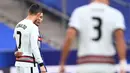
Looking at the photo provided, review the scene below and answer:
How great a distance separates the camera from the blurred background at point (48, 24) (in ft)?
32.4

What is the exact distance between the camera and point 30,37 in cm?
731

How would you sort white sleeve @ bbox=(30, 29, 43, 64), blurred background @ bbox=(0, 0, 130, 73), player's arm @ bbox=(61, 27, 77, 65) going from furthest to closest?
1. blurred background @ bbox=(0, 0, 130, 73)
2. white sleeve @ bbox=(30, 29, 43, 64)
3. player's arm @ bbox=(61, 27, 77, 65)

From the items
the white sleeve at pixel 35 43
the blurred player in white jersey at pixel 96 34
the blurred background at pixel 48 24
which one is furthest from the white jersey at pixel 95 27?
the blurred background at pixel 48 24

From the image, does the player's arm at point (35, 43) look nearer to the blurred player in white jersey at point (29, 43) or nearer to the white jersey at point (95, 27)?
the blurred player in white jersey at point (29, 43)

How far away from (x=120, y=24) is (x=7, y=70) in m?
5.33

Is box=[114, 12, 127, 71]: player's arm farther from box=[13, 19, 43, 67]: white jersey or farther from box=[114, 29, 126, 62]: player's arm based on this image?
box=[13, 19, 43, 67]: white jersey

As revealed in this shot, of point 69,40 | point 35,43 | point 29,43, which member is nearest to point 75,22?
point 69,40

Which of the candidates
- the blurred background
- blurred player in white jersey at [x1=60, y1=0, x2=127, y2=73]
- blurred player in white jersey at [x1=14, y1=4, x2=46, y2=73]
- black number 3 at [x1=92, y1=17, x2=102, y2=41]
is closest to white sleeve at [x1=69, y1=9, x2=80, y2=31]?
blurred player in white jersey at [x1=60, y1=0, x2=127, y2=73]

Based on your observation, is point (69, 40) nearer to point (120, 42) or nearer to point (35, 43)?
point (120, 42)

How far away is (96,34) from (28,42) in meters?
2.62

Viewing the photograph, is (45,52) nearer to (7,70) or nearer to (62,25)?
(7,70)

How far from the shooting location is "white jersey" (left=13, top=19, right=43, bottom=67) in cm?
726

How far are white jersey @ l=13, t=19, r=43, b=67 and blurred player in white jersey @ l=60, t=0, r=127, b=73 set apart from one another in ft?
7.85

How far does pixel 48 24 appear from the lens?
491 inches
